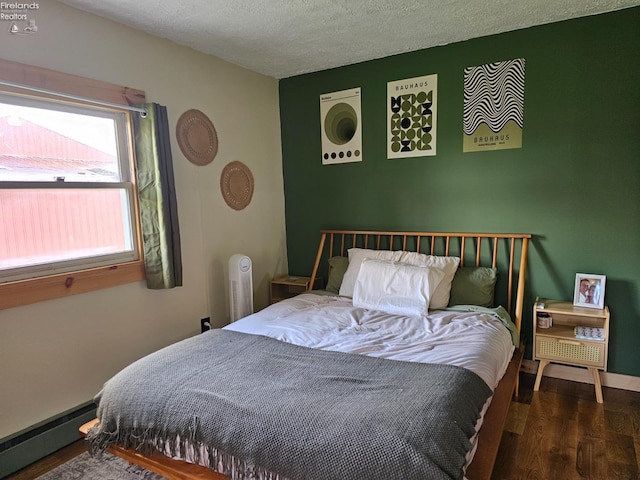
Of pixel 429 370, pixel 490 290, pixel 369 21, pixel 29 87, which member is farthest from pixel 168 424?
pixel 369 21

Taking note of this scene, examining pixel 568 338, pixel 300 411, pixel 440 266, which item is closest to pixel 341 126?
pixel 440 266

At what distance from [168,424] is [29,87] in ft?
5.84

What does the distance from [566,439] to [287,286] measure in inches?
92.9

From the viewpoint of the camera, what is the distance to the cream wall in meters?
2.04

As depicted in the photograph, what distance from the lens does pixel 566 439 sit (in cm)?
209

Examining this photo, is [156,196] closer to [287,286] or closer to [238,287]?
[238,287]

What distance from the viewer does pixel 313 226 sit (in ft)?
12.1

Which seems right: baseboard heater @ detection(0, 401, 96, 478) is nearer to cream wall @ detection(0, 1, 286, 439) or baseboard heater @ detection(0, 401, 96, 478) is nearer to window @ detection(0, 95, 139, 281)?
cream wall @ detection(0, 1, 286, 439)

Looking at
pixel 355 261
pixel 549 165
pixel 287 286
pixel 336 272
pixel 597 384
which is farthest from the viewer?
pixel 287 286

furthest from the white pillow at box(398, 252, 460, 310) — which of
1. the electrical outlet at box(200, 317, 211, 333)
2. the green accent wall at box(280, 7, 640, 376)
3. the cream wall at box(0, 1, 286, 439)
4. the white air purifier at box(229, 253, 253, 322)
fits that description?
the electrical outlet at box(200, 317, 211, 333)

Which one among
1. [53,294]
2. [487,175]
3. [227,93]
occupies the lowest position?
[53,294]

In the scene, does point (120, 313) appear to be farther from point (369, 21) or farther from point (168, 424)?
point (369, 21)

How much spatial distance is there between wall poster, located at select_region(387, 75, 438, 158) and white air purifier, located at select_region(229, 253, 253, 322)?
1.47m
